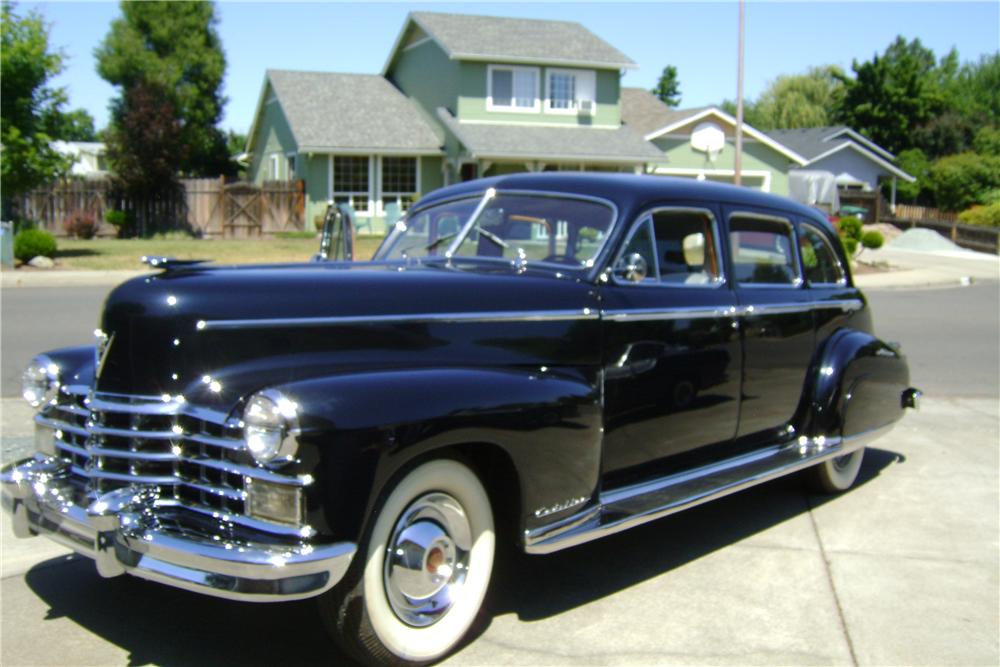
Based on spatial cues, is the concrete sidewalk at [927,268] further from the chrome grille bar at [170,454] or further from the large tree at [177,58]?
the large tree at [177,58]

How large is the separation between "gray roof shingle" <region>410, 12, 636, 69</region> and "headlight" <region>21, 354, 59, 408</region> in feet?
88.5

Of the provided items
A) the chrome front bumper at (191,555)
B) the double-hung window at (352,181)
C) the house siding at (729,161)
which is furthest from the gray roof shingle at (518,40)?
the chrome front bumper at (191,555)

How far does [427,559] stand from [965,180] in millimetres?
45913

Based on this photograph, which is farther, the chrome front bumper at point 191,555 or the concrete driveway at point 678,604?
the concrete driveway at point 678,604

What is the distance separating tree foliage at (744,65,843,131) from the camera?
6725 centimetres

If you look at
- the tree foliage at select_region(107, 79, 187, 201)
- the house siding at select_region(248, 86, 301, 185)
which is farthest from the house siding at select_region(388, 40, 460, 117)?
the tree foliage at select_region(107, 79, 187, 201)

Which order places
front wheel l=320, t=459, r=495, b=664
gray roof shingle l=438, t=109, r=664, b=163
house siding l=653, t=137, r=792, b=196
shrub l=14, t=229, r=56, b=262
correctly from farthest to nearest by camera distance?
house siding l=653, t=137, r=792, b=196 → gray roof shingle l=438, t=109, r=664, b=163 → shrub l=14, t=229, r=56, b=262 → front wheel l=320, t=459, r=495, b=664

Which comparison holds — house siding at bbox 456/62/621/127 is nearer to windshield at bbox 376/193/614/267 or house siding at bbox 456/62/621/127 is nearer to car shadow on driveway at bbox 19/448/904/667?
windshield at bbox 376/193/614/267

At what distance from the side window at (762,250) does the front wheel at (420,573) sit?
2.25 m

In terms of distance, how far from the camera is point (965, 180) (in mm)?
43938

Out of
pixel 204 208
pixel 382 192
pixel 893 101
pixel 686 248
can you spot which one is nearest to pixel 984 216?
pixel 893 101

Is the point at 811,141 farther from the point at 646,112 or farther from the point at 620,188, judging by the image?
the point at 620,188

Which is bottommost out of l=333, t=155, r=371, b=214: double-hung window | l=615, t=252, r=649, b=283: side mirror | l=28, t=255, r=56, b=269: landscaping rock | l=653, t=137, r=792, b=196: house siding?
l=28, t=255, r=56, b=269: landscaping rock

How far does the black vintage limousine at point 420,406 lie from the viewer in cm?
324
